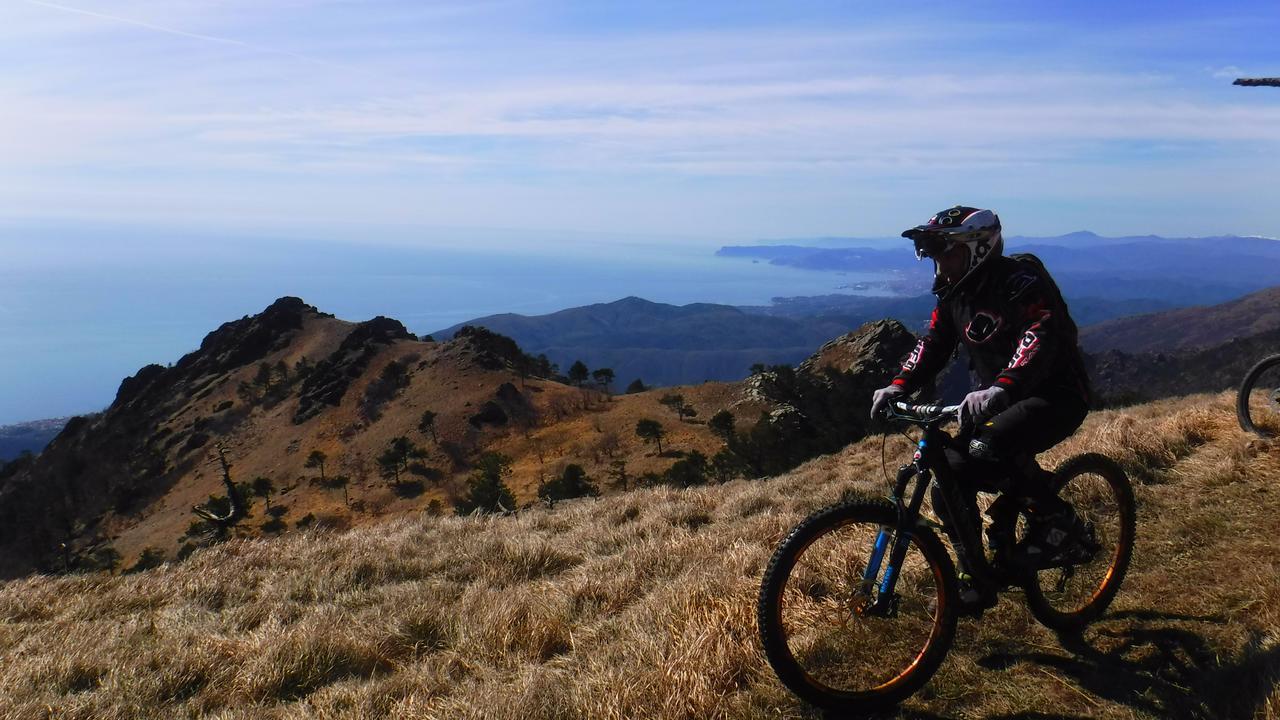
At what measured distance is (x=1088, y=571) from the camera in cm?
522

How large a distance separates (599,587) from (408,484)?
5025 centimetres

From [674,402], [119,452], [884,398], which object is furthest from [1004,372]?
[119,452]

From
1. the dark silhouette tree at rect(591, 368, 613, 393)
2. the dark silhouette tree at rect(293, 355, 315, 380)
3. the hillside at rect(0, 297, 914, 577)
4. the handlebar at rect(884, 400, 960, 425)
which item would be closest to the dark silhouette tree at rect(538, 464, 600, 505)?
the hillside at rect(0, 297, 914, 577)

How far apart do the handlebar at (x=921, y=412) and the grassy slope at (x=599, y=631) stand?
1.41m

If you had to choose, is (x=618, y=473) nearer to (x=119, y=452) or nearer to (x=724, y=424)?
(x=724, y=424)

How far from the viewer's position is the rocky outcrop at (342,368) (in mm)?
74062

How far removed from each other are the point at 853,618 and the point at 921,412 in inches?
52.6

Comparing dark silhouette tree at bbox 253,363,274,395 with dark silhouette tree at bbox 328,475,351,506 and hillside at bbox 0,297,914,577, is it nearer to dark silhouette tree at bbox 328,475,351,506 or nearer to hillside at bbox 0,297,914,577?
hillside at bbox 0,297,914,577

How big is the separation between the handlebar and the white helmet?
73 cm

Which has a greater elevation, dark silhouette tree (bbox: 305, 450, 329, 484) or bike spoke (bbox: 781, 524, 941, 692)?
bike spoke (bbox: 781, 524, 941, 692)

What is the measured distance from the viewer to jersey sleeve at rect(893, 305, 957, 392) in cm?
445

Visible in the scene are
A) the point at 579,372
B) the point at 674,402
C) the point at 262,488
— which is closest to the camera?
the point at 262,488

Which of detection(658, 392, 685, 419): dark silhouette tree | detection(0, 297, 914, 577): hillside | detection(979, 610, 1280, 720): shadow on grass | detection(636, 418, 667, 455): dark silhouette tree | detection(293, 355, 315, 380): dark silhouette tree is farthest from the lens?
detection(293, 355, 315, 380): dark silhouette tree

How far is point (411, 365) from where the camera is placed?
7581cm
